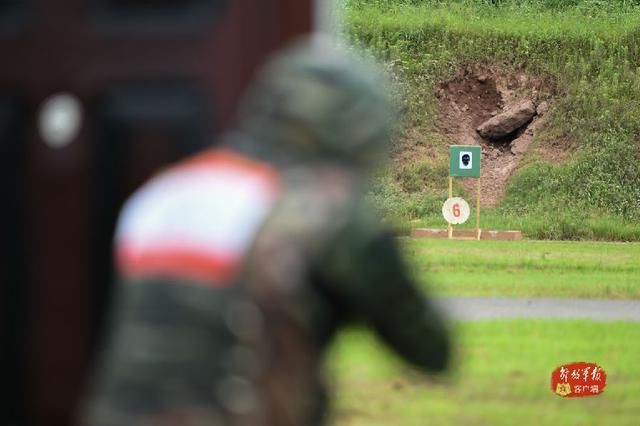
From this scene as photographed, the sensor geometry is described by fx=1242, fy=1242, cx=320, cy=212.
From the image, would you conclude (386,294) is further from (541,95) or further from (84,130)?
A: (541,95)

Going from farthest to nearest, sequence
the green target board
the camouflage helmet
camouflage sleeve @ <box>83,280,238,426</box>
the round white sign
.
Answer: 1. the green target board
2. the round white sign
3. the camouflage helmet
4. camouflage sleeve @ <box>83,280,238,426</box>

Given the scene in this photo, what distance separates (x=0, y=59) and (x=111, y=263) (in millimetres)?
383

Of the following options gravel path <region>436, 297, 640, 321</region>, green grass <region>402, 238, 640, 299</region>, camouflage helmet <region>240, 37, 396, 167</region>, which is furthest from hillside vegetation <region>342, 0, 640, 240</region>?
camouflage helmet <region>240, 37, 396, 167</region>

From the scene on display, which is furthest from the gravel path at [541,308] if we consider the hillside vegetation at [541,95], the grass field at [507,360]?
the hillside vegetation at [541,95]

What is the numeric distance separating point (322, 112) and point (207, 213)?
0.19 meters

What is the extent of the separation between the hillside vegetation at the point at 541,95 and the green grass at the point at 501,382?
2.76m

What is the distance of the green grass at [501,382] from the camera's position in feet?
12.7

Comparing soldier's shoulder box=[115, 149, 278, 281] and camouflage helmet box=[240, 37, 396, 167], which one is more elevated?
camouflage helmet box=[240, 37, 396, 167]

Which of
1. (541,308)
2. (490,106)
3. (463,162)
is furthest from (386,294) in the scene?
(490,106)

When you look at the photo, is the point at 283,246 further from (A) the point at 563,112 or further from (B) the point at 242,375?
(A) the point at 563,112

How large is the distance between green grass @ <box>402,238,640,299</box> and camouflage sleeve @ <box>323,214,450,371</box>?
166 inches

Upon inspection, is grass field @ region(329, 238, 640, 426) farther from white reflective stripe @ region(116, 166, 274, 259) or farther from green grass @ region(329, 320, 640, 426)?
white reflective stripe @ region(116, 166, 274, 259)

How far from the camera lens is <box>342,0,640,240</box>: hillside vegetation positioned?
8.59m

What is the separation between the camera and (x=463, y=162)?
29.5 ft
